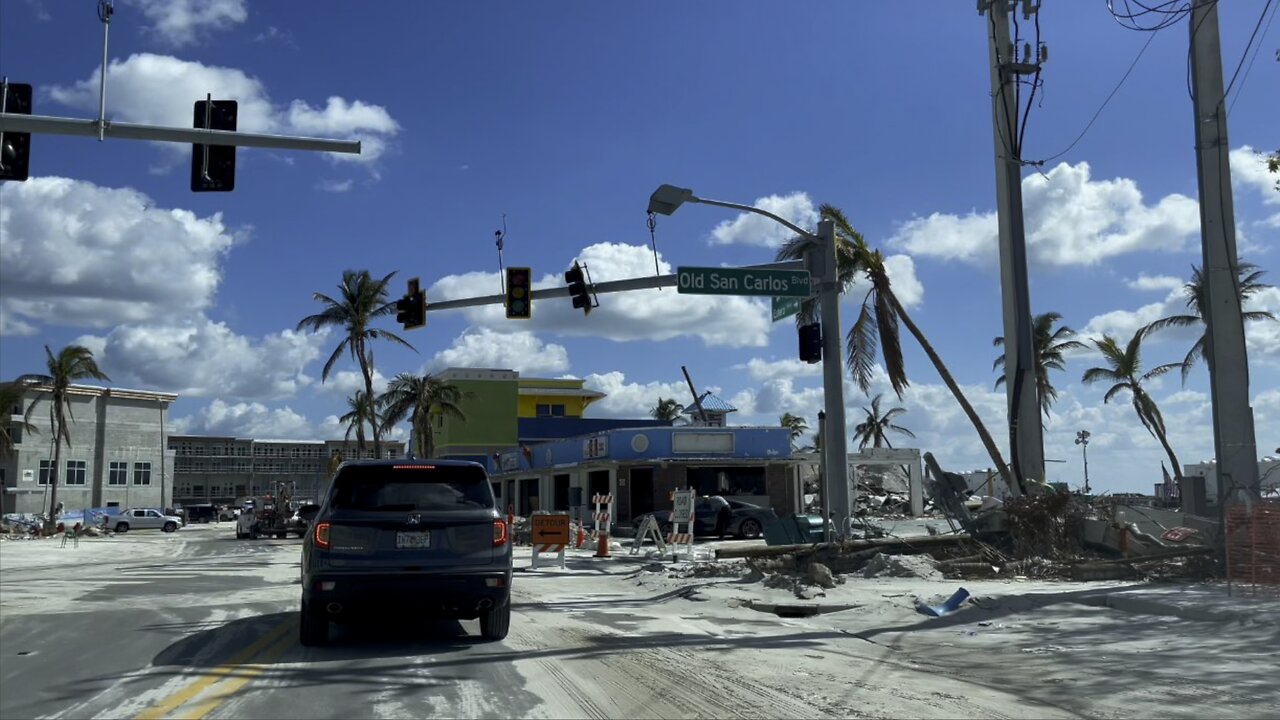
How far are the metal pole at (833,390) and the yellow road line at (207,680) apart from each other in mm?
11152

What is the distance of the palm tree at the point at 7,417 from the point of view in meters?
60.6

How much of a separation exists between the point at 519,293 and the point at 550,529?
4949 millimetres

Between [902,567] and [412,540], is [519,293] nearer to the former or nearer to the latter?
[902,567]

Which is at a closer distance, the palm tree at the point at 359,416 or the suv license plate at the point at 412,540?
the suv license plate at the point at 412,540

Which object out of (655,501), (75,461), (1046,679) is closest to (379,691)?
(1046,679)

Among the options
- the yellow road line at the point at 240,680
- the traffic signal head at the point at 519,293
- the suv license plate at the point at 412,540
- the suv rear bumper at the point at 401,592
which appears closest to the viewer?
the yellow road line at the point at 240,680

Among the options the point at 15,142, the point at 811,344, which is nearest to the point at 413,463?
the point at 15,142

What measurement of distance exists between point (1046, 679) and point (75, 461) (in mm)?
81616

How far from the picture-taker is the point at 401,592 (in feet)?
29.8

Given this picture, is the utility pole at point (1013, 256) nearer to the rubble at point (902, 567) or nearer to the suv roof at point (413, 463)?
the rubble at point (902, 567)

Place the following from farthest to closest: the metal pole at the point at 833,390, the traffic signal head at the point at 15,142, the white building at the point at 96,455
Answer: the white building at the point at 96,455 < the metal pole at the point at 833,390 < the traffic signal head at the point at 15,142

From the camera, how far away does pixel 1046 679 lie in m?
8.04

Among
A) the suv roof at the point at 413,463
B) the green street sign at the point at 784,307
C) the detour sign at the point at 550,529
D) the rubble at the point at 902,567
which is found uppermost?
the green street sign at the point at 784,307

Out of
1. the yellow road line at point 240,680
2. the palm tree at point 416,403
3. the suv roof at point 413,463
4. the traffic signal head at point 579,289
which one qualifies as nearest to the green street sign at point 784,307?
the traffic signal head at point 579,289
